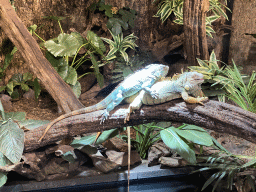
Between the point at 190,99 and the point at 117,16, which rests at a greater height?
the point at 117,16

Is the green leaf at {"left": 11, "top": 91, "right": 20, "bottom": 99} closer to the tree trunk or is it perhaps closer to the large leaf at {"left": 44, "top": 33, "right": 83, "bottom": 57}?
the large leaf at {"left": 44, "top": 33, "right": 83, "bottom": 57}

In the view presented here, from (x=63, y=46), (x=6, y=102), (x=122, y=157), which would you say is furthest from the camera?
(x=6, y=102)

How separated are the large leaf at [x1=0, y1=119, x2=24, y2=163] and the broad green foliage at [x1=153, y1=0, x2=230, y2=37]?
3122 millimetres

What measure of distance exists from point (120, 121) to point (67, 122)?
2.07 ft

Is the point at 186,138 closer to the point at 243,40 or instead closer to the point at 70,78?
the point at 70,78

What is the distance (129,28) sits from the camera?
445 cm

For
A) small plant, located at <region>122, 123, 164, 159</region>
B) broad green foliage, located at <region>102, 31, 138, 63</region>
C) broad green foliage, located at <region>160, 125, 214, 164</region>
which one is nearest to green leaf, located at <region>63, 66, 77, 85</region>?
broad green foliage, located at <region>102, 31, 138, 63</region>

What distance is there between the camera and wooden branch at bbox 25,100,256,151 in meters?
1.91

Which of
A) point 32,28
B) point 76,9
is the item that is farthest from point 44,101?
point 76,9

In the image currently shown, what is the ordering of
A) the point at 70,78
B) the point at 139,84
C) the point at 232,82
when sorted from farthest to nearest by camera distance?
the point at 70,78, the point at 232,82, the point at 139,84

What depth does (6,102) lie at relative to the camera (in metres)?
4.54

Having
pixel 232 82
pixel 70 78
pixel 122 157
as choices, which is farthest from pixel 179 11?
pixel 122 157

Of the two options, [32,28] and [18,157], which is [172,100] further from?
[32,28]

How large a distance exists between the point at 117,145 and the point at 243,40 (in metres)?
2.84
